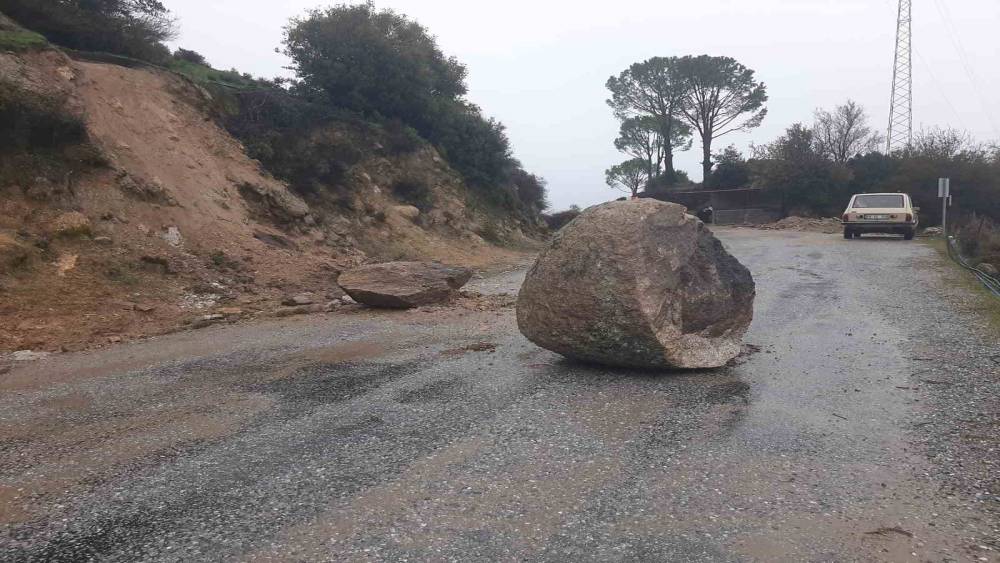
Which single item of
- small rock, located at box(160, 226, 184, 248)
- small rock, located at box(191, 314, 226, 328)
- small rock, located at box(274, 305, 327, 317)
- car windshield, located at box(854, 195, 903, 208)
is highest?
small rock, located at box(160, 226, 184, 248)

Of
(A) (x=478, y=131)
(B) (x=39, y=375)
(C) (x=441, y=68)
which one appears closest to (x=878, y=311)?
(B) (x=39, y=375)

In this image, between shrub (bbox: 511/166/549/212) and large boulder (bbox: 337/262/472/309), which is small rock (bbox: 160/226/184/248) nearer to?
large boulder (bbox: 337/262/472/309)

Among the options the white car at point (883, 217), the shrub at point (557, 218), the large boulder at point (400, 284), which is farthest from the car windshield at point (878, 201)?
the large boulder at point (400, 284)

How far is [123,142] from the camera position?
13422 mm

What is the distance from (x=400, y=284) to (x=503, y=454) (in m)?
6.55

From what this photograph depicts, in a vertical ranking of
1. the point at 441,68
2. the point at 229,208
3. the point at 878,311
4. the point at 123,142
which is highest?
the point at 441,68

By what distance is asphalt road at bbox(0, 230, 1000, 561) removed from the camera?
334cm

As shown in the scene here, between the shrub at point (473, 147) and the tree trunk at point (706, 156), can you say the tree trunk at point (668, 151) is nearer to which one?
the tree trunk at point (706, 156)

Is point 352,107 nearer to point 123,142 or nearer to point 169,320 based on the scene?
point 123,142

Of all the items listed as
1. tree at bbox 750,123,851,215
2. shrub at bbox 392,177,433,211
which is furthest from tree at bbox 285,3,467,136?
tree at bbox 750,123,851,215

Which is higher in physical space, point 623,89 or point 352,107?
point 623,89

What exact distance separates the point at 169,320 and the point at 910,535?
364 inches

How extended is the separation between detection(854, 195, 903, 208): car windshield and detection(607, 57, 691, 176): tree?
2614cm

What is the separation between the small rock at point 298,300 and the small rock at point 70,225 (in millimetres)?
3243
